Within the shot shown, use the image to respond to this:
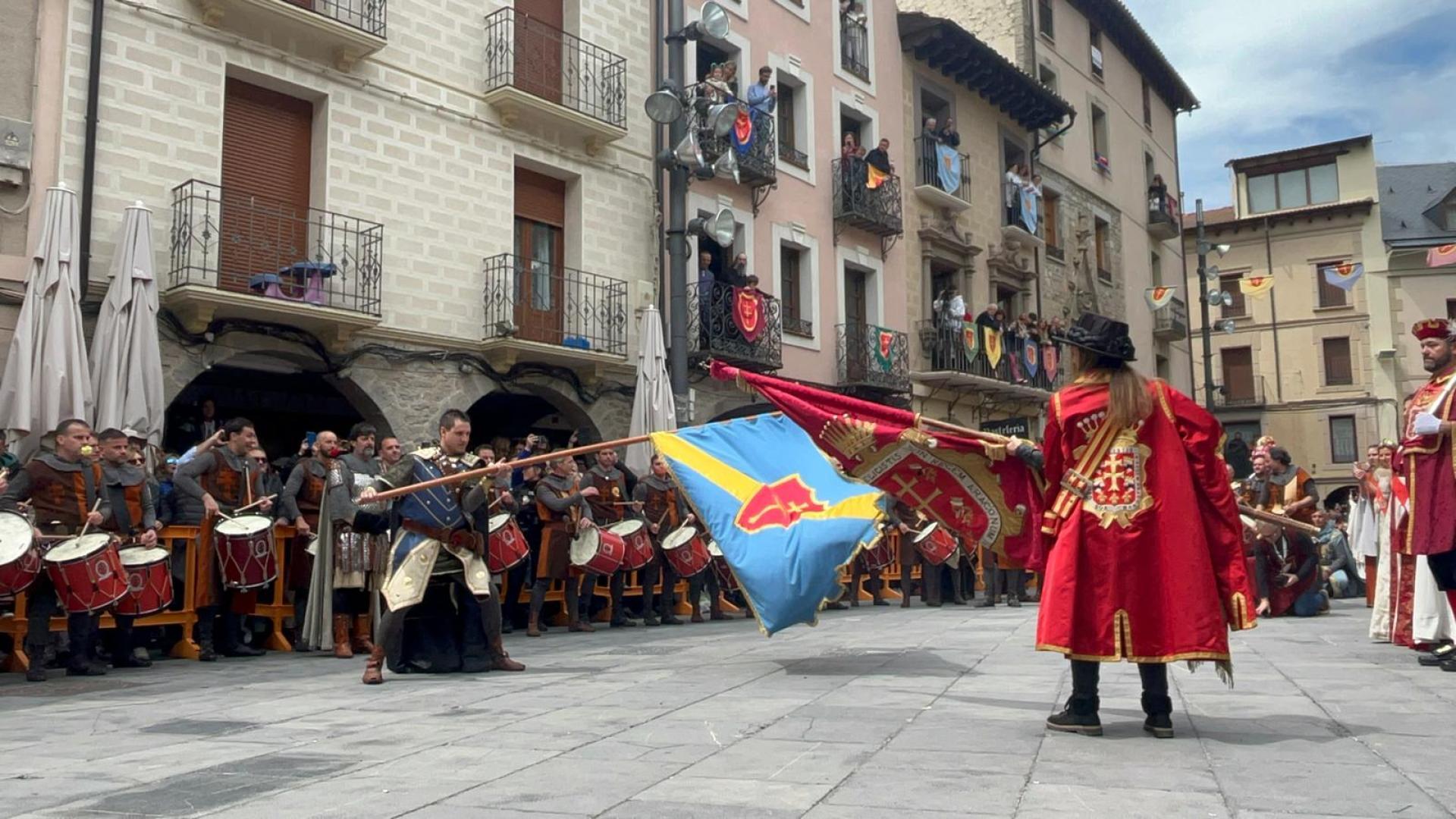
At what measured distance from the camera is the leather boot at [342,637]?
400 inches

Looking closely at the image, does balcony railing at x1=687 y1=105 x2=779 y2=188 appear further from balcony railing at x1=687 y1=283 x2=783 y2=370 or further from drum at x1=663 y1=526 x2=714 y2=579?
drum at x1=663 y1=526 x2=714 y2=579

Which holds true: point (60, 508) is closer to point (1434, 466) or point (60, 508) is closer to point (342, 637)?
point (342, 637)

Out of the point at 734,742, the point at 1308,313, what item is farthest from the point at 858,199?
the point at 1308,313

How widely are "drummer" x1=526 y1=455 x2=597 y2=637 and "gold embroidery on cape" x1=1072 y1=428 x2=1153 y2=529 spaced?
23.3ft

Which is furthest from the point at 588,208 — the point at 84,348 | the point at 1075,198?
the point at 1075,198

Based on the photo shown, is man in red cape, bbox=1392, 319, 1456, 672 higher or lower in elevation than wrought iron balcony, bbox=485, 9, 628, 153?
lower

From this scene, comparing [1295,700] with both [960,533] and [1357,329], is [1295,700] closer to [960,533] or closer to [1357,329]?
[960,533]

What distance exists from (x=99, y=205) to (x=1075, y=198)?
25.1 metres

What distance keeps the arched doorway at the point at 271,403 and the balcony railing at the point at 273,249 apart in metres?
1.16

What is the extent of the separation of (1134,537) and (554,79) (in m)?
13.7

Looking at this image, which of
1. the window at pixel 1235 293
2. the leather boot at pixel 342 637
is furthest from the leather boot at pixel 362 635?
the window at pixel 1235 293

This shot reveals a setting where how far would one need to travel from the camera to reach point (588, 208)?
1778 cm

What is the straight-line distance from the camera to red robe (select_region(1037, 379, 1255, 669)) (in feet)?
17.9

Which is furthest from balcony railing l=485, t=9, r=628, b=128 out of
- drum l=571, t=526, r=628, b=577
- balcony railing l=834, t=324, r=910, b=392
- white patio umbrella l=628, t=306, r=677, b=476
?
drum l=571, t=526, r=628, b=577
